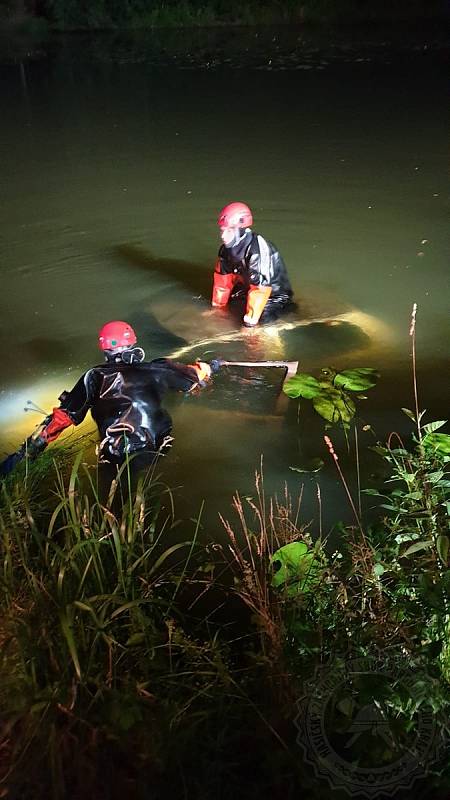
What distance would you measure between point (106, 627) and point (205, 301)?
485cm

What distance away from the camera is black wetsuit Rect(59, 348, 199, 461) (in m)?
4.96

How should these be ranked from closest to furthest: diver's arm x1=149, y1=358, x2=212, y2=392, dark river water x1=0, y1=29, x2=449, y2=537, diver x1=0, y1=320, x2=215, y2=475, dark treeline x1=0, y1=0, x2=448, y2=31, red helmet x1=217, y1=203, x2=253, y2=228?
diver x1=0, y1=320, x2=215, y2=475
diver's arm x1=149, y1=358, x2=212, y2=392
dark river water x1=0, y1=29, x2=449, y2=537
red helmet x1=217, y1=203, x2=253, y2=228
dark treeline x1=0, y1=0, x2=448, y2=31

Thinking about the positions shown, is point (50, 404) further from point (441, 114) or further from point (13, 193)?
point (441, 114)

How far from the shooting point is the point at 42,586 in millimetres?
3096

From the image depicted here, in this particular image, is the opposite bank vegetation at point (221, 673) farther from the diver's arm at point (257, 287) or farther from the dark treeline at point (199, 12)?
the dark treeline at point (199, 12)

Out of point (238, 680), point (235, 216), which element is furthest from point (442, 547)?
point (235, 216)

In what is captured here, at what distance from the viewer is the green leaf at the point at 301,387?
5.57 metres

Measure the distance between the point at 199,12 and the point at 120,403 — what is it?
86.8 feet

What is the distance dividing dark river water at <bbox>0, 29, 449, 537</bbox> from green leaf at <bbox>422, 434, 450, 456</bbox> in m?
0.63

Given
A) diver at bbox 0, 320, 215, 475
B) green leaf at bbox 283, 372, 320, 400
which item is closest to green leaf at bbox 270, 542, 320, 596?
diver at bbox 0, 320, 215, 475

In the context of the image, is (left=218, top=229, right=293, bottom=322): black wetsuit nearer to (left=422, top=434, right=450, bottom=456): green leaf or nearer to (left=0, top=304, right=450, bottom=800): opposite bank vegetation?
(left=422, top=434, right=450, bottom=456): green leaf

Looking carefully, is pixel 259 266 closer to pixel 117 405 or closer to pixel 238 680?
pixel 117 405

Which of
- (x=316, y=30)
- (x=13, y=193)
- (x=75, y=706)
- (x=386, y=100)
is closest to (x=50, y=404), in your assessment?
(x=75, y=706)

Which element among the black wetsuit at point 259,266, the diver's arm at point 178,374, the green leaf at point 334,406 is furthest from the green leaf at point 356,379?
the black wetsuit at point 259,266
